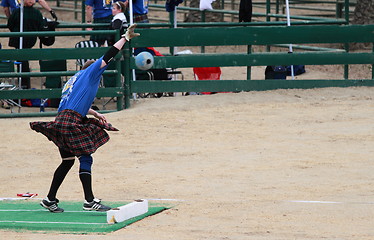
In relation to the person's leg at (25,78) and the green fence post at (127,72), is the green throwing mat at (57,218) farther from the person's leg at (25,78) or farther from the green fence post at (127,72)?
the person's leg at (25,78)

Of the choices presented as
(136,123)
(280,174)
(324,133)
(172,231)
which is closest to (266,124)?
(324,133)

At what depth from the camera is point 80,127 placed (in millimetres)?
7590

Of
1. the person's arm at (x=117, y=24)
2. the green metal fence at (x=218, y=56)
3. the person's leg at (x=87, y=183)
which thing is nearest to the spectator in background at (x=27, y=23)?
the green metal fence at (x=218, y=56)

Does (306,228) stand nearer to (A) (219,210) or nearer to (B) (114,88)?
(A) (219,210)

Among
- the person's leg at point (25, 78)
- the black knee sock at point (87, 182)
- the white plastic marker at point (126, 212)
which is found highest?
the person's leg at point (25, 78)

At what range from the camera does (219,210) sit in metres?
7.84

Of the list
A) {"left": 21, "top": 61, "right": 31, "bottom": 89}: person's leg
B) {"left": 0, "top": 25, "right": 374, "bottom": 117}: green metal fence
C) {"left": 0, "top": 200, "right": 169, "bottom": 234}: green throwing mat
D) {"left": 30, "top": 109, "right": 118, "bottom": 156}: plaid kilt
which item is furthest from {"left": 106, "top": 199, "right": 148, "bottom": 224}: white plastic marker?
{"left": 21, "top": 61, "right": 31, "bottom": 89}: person's leg

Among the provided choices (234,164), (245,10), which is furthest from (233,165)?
(245,10)

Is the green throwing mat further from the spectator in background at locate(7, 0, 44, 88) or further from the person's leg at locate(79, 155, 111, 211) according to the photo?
the spectator in background at locate(7, 0, 44, 88)

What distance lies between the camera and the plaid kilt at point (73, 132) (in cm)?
757

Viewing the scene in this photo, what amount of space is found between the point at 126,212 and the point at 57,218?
682 mm

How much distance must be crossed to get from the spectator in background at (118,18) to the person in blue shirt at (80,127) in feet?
20.4

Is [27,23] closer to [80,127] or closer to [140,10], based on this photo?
Answer: [140,10]

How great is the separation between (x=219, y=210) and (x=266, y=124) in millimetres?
4932
